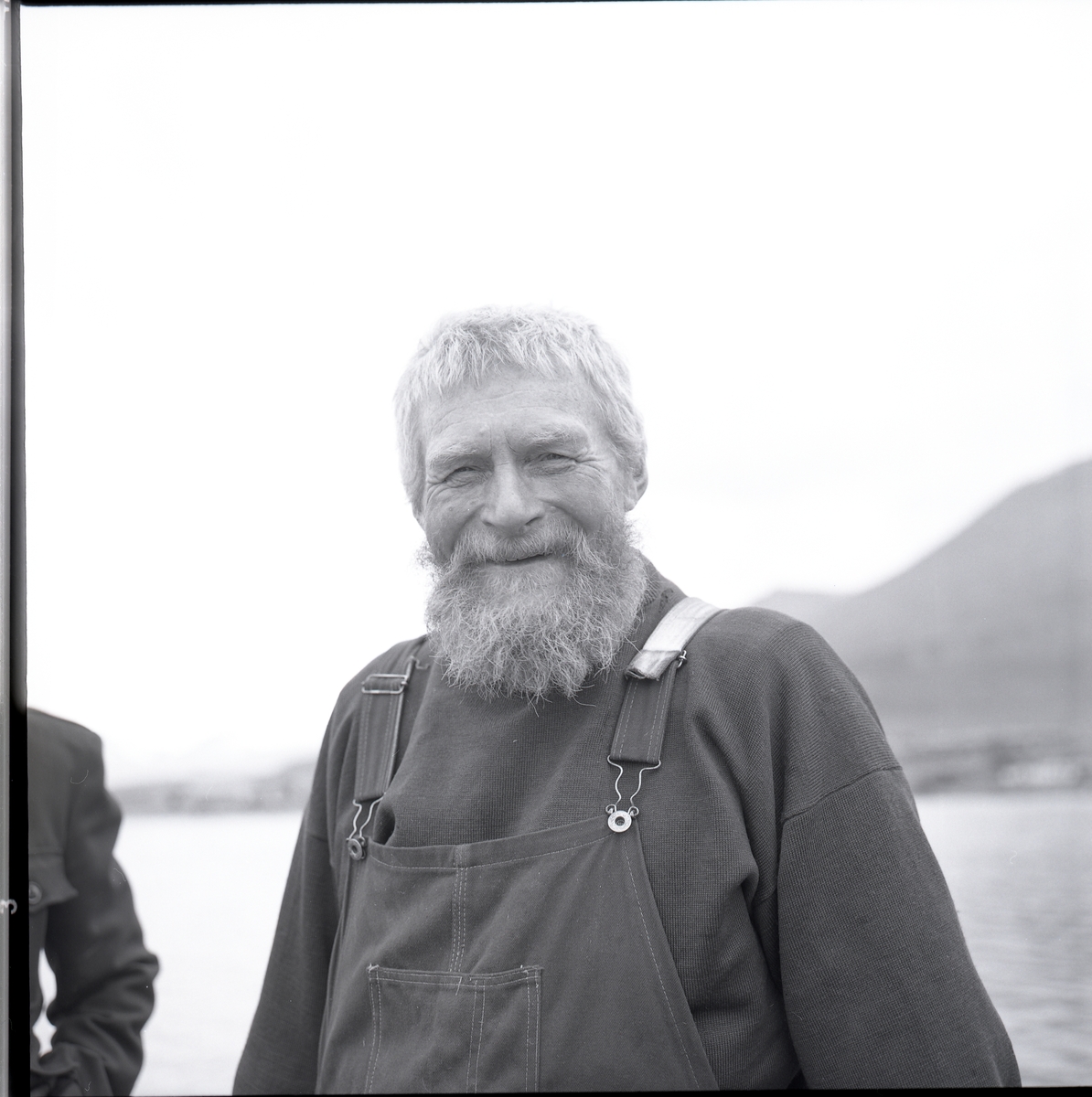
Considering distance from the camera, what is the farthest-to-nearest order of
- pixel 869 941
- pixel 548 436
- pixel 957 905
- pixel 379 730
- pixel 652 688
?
pixel 957 905
pixel 379 730
pixel 548 436
pixel 652 688
pixel 869 941

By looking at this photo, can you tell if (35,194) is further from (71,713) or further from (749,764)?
(749,764)

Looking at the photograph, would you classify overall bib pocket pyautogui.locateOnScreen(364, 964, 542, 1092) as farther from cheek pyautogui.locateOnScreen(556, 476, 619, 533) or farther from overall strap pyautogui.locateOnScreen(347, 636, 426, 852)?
cheek pyautogui.locateOnScreen(556, 476, 619, 533)

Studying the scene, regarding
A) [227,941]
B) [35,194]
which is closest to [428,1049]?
[227,941]

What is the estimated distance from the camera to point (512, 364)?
1642 mm

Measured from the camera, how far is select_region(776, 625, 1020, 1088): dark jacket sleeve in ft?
4.26

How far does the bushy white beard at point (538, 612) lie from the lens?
1.58m

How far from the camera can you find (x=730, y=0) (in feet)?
6.40

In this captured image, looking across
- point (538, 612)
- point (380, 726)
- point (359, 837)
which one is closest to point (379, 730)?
point (380, 726)

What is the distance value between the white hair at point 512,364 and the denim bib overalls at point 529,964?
0.42 meters

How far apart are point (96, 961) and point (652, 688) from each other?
139cm

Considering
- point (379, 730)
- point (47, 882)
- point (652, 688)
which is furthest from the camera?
point (47, 882)

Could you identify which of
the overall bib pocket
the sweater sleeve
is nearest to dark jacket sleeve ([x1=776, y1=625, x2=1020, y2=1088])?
the overall bib pocket

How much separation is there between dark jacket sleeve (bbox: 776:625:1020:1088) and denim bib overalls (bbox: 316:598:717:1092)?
179 millimetres

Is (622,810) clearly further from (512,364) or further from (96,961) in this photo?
(96,961)
